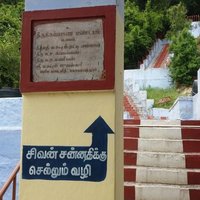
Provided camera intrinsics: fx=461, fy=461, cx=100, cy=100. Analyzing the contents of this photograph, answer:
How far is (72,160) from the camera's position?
3.64 m

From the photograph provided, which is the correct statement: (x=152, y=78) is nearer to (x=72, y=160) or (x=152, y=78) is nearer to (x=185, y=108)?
(x=185, y=108)

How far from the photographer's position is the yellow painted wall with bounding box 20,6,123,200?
11.8 ft

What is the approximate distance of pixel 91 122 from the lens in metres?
3.66

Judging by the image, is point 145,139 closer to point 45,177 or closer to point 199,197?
point 199,197

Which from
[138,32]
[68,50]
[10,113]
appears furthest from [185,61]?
[68,50]

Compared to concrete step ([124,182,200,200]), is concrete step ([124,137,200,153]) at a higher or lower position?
higher

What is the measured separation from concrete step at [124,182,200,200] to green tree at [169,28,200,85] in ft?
57.7

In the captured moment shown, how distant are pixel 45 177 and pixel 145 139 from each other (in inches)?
128

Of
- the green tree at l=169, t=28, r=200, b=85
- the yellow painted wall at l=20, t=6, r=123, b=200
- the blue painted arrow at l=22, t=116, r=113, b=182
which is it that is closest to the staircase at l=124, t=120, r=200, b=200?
the yellow painted wall at l=20, t=6, r=123, b=200

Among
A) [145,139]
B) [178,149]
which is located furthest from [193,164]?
[145,139]

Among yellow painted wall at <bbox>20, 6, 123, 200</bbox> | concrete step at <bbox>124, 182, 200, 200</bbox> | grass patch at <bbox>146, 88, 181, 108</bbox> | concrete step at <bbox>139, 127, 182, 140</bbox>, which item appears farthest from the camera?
grass patch at <bbox>146, 88, 181, 108</bbox>

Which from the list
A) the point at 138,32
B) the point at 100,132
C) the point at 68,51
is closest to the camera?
the point at 100,132

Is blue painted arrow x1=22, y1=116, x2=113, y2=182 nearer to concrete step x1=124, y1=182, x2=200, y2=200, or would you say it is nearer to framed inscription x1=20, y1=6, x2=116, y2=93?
framed inscription x1=20, y1=6, x2=116, y2=93

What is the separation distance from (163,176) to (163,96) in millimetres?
16399
